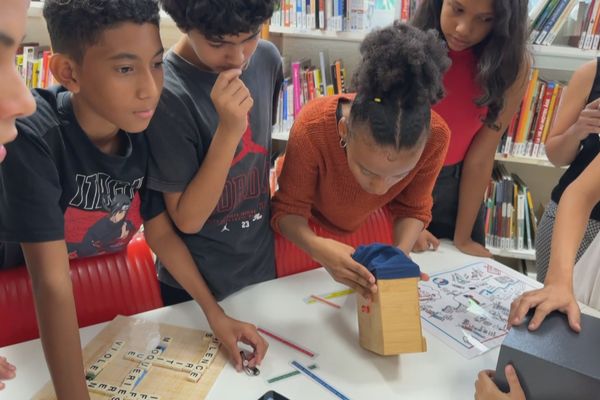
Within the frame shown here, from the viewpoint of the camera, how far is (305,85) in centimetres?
242

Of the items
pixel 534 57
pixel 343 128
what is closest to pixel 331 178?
pixel 343 128

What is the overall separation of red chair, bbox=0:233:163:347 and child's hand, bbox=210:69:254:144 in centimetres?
55

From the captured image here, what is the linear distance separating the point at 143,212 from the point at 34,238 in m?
0.27

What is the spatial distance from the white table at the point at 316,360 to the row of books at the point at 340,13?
142 centimetres

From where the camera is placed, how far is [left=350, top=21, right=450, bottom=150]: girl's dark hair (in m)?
0.94

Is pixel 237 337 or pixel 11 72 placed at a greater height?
pixel 11 72

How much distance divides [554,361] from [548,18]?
1678 mm

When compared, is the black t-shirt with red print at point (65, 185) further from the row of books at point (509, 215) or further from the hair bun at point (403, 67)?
the row of books at point (509, 215)

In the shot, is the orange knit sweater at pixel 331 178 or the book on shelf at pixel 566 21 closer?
the orange knit sweater at pixel 331 178

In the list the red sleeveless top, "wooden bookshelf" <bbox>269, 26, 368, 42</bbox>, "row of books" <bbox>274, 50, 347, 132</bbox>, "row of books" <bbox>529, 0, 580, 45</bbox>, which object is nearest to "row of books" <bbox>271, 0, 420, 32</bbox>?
"wooden bookshelf" <bbox>269, 26, 368, 42</bbox>

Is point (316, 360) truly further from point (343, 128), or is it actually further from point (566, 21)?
point (566, 21)

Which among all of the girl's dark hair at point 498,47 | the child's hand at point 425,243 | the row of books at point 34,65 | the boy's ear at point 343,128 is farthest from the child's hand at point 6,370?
the row of books at point 34,65

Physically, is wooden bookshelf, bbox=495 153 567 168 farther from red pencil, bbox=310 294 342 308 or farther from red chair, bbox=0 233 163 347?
red chair, bbox=0 233 163 347

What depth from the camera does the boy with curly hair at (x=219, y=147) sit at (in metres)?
0.88
